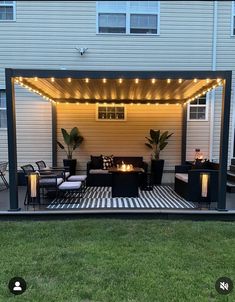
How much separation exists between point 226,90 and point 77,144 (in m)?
5.01

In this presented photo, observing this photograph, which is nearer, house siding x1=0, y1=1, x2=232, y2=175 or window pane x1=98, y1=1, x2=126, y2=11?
house siding x1=0, y1=1, x2=232, y2=175

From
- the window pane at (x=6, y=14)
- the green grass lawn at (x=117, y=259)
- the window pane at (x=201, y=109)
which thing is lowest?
the green grass lawn at (x=117, y=259)

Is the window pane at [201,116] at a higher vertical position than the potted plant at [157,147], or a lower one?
higher

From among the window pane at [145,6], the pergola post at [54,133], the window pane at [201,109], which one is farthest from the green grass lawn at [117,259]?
the window pane at [145,6]

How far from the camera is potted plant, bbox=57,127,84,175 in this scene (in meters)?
8.94

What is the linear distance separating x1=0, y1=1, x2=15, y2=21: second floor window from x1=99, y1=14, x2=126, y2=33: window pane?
8.58ft

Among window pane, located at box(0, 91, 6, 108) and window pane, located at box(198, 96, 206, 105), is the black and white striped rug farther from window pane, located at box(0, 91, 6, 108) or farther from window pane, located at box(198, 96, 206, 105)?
window pane, located at box(0, 91, 6, 108)

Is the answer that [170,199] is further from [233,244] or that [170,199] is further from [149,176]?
[233,244]

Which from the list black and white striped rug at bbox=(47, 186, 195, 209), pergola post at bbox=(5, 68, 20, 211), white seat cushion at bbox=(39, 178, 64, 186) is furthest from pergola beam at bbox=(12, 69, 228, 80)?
black and white striped rug at bbox=(47, 186, 195, 209)

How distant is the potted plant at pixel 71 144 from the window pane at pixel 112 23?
314cm

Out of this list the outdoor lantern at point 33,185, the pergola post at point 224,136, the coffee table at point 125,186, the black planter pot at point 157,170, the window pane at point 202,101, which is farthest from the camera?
the window pane at point 202,101

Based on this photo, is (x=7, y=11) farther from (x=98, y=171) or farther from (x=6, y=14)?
(x=98, y=171)

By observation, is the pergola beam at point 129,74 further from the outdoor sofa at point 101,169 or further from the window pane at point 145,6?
the window pane at point 145,6

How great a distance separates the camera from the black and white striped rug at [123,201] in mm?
6016
